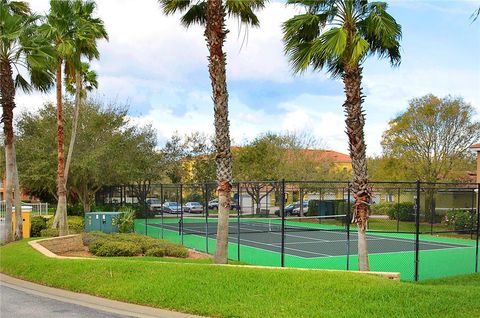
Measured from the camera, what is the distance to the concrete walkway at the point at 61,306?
28.0 ft

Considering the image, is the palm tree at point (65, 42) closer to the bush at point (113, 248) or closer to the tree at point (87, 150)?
the bush at point (113, 248)

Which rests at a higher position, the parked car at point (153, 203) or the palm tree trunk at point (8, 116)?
the palm tree trunk at point (8, 116)

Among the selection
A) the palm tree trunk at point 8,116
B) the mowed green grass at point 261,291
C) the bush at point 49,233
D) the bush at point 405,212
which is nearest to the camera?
the mowed green grass at point 261,291

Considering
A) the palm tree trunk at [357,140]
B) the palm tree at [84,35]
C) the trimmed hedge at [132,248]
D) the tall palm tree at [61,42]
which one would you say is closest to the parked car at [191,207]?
the palm tree at [84,35]

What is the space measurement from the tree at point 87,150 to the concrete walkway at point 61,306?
816 inches

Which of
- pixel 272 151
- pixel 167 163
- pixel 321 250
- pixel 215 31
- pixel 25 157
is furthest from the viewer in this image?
pixel 272 151

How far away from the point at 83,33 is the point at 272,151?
103 feet

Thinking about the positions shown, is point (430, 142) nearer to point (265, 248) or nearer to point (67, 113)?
point (265, 248)

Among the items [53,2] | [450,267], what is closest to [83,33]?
[53,2]

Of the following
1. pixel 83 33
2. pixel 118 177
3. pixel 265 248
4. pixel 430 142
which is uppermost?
pixel 83 33

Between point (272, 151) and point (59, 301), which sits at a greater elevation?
point (272, 151)

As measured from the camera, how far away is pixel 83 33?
21.2 metres

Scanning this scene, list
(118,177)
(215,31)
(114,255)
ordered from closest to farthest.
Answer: (215,31)
(114,255)
(118,177)

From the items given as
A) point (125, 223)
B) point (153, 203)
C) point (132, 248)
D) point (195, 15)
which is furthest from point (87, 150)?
point (195, 15)
